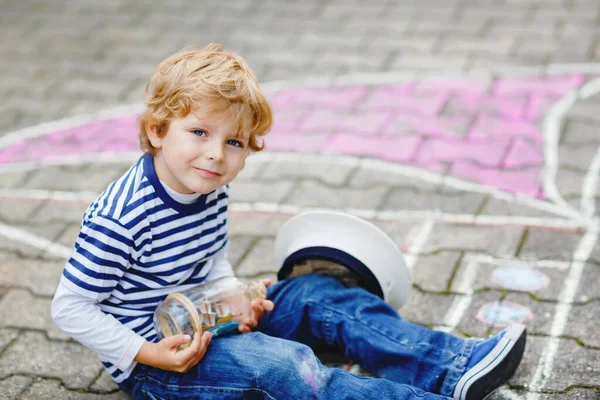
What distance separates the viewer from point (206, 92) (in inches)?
78.7

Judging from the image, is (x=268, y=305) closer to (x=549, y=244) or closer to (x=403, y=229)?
(x=403, y=229)

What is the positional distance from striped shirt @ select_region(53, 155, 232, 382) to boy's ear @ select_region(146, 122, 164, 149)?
6 centimetres

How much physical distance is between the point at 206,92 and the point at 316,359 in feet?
2.47

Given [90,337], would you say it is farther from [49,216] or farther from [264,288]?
[49,216]

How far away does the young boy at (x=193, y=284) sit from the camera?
2.01 metres

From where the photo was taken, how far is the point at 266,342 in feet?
6.90

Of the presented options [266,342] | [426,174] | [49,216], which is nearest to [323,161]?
[426,174]

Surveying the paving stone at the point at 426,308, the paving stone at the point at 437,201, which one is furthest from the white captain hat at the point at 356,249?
the paving stone at the point at 437,201

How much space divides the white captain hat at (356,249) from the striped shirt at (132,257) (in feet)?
0.95

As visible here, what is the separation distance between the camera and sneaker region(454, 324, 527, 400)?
2.12 m

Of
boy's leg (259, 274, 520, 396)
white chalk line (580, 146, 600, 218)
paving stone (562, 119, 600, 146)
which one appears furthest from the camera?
paving stone (562, 119, 600, 146)

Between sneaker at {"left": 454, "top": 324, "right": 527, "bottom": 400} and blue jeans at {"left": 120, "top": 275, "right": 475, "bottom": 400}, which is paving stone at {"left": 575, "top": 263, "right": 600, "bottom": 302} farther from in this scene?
blue jeans at {"left": 120, "top": 275, "right": 475, "bottom": 400}

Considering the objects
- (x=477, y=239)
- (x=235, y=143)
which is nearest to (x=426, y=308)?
(x=477, y=239)

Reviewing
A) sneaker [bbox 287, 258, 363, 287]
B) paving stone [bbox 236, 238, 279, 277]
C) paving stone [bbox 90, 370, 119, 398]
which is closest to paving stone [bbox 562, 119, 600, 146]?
paving stone [bbox 236, 238, 279, 277]
